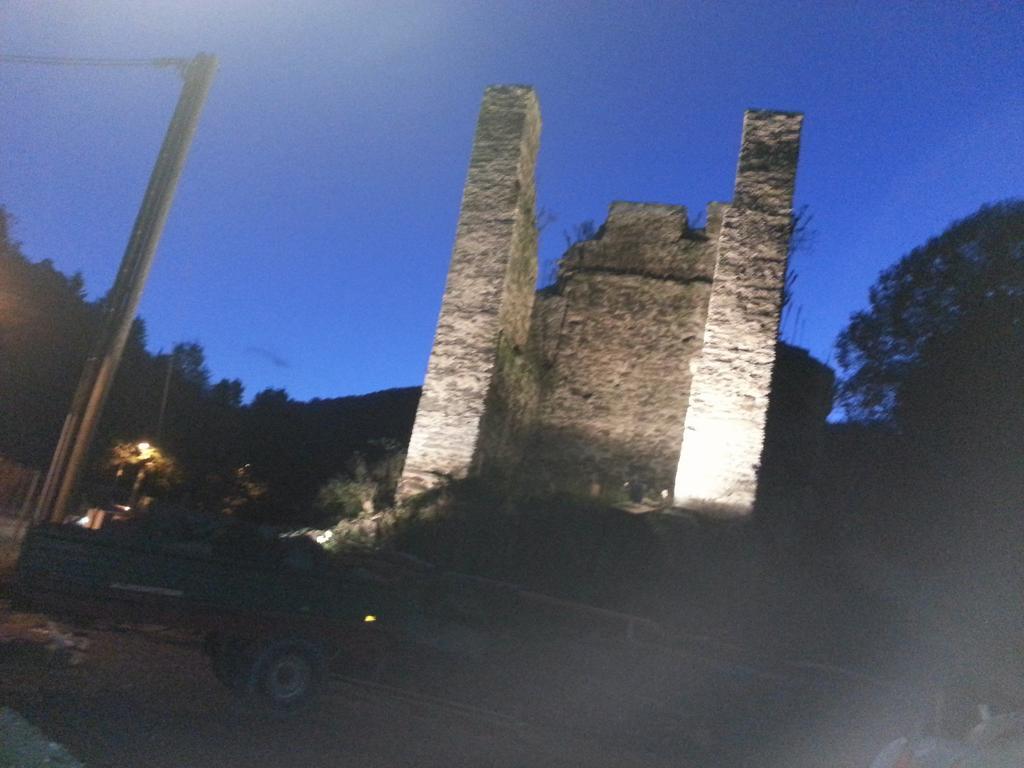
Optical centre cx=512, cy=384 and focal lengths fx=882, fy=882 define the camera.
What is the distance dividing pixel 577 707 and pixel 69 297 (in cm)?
2539

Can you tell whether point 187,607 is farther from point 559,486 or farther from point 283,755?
point 559,486

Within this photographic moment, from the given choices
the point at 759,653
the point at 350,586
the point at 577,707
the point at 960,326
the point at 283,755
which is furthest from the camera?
the point at 960,326

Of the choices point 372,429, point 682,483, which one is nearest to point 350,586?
point 682,483

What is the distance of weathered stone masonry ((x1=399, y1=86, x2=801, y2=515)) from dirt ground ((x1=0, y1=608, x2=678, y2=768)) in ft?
20.4

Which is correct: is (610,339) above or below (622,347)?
above

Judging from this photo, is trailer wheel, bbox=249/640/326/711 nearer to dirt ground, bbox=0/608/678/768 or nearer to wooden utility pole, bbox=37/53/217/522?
dirt ground, bbox=0/608/678/768

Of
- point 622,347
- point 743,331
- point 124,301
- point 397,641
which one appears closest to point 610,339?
point 622,347

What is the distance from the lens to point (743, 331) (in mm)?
13648

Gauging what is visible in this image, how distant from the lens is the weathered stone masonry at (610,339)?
13.5m

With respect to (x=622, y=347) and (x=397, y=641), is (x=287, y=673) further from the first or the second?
(x=622, y=347)

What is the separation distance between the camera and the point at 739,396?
13.4m

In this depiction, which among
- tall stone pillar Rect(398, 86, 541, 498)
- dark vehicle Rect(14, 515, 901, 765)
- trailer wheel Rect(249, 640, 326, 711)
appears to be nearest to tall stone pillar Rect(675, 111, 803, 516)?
tall stone pillar Rect(398, 86, 541, 498)

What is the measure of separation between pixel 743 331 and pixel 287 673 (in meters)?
8.98

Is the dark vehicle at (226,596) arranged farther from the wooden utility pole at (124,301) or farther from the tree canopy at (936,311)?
the tree canopy at (936,311)
